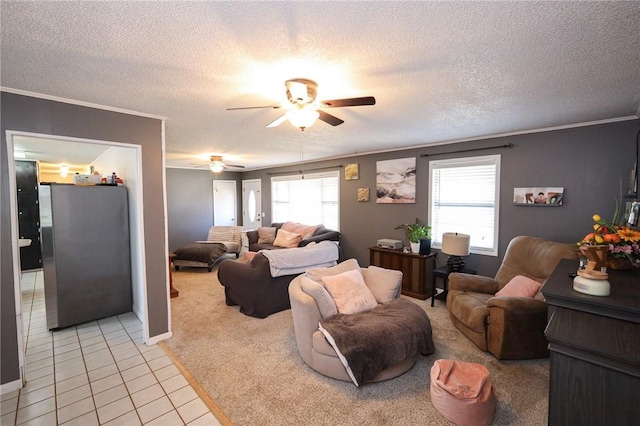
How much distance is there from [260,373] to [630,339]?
2.43m

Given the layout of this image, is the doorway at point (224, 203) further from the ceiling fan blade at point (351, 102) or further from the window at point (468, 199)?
the ceiling fan blade at point (351, 102)

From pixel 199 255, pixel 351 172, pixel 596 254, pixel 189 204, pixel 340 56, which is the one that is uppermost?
pixel 340 56

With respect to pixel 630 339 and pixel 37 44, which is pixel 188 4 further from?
pixel 630 339

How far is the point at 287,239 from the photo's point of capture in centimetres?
606

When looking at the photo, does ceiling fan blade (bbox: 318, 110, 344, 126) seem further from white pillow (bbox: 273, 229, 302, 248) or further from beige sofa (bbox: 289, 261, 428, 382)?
white pillow (bbox: 273, 229, 302, 248)

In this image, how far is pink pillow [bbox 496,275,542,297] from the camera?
2.88m

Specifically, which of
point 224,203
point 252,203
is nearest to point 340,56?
point 252,203

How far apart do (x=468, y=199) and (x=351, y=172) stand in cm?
227

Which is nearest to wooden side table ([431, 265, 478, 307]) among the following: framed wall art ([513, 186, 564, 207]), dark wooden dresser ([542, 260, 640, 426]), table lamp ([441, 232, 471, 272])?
table lamp ([441, 232, 471, 272])

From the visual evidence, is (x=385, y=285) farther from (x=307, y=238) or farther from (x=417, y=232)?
(x=307, y=238)

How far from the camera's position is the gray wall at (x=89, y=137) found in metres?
2.22

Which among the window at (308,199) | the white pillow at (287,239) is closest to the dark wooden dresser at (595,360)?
the window at (308,199)

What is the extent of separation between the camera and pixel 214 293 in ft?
14.7

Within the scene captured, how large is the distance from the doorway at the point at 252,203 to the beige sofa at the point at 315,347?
5.66 meters
